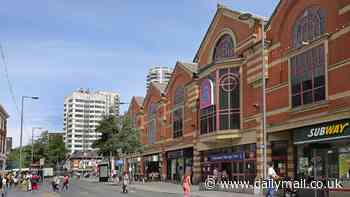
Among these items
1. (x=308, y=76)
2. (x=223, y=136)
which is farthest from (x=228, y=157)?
(x=308, y=76)

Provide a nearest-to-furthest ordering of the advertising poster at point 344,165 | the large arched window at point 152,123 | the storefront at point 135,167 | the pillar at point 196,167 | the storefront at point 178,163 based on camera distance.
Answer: the advertising poster at point 344,165 < the pillar at point 196,167 < the storefront at point 178,163 < the large arched window at point 152,123 < the storefront at point 135,167

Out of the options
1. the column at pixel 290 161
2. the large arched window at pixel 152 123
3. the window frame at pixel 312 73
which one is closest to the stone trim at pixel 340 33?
the window frame at pixel 312 73

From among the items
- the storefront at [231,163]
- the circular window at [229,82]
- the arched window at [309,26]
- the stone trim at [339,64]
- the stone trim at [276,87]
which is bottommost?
the storefront at [231,163]

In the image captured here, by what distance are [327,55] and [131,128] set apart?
2964cm

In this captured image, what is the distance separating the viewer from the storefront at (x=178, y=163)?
5394 cm

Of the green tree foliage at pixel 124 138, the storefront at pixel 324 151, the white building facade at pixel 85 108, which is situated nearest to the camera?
the storefront at pixel 324 151

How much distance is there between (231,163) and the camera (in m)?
42.7

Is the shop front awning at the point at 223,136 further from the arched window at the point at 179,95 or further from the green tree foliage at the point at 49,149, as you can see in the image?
the green tree foliage at the point at 49,149

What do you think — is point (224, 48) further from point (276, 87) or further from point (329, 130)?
point (329, 130)

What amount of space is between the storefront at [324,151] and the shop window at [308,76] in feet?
6.12

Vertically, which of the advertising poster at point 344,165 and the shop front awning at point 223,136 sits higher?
the shop front awning at point 223,136

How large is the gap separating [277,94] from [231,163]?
32.1 feet

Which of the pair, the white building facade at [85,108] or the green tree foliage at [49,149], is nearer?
the green tree foliage at [49,149]

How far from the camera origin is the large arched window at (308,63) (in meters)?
30.5
